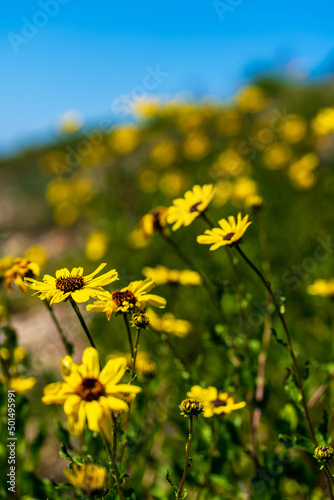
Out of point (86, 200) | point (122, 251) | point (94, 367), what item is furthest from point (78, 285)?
point (86, 200)

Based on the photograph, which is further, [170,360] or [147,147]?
[147,147]

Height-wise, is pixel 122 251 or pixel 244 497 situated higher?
pixel 122 251

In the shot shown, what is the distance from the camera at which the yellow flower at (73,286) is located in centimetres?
122

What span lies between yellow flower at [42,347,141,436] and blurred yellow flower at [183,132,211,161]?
18.0 ft

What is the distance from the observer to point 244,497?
181 centimetres

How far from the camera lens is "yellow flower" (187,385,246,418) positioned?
1.46 m

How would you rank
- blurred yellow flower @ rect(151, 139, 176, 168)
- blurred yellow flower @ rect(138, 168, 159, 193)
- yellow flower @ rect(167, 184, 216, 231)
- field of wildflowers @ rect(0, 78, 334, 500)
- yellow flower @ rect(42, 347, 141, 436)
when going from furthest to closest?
blurred yellow flower @ rect(151, 139, 176, 168), blurred yellow flower @ rect(138, 168, 159, 193), yellow flower @ rect(167, 184, 216, 231), field of wildflowers @ rect(0, 78, 334, 500), yellow flower @ rect(42, 347, 141, 436)

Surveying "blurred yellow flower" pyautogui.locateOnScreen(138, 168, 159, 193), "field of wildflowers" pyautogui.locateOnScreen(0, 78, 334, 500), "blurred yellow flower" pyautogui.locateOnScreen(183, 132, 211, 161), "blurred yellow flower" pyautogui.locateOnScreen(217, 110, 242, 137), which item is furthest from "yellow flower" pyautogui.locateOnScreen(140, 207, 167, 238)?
"blurred yellow flower" pyautogui.locateOnScreen(217, 110, 242, 137)

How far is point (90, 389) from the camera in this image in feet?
3.47

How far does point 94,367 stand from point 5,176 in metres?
14.9

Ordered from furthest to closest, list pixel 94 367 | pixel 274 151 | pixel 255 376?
pixel 274 151, pixel 255 376, pixel 94 367

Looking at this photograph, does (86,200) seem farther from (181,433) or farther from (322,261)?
A: (181,433)

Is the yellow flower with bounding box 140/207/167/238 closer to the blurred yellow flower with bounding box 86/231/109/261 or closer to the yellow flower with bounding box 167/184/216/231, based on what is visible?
the yellow flower with bounding box 167/184/216/231

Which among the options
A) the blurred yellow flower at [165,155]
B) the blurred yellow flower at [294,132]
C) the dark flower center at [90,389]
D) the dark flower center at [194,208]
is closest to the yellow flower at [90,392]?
the dark flower center at [90,389]
